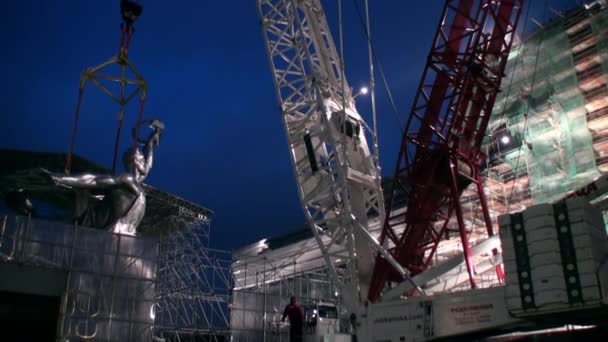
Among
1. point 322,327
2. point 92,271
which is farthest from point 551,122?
point 92,271

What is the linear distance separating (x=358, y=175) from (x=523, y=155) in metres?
9.71

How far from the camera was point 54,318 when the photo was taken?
2219 cm

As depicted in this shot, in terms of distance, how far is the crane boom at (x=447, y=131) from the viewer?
66.7 feet

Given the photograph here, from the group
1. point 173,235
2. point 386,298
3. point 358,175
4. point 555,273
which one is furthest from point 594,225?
point 173,235

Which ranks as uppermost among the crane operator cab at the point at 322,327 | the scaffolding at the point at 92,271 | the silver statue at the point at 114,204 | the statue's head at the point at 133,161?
the statue's head at the point at 133,161

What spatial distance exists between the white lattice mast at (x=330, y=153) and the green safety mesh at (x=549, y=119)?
23.0ft

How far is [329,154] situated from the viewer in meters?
23.2

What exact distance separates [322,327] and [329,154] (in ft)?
22.4

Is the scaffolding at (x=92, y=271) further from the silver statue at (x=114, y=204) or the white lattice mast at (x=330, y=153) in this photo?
the white lattice mast at (x=330, y=153)

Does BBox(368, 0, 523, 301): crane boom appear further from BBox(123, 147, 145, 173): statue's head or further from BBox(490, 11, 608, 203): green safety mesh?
BBox(123, 147, 145, 173): statue's head

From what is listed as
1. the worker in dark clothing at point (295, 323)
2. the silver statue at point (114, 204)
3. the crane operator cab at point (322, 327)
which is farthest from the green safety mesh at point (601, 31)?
the silver statue at point (114, 204)

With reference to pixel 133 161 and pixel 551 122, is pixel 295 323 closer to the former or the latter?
pixel 133 161

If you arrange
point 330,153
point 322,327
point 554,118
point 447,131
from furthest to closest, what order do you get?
point 554,118 → point 322,327 → point 330,153 → point 447,131

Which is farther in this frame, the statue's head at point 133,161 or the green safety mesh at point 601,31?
the statue's head at point 133,161
